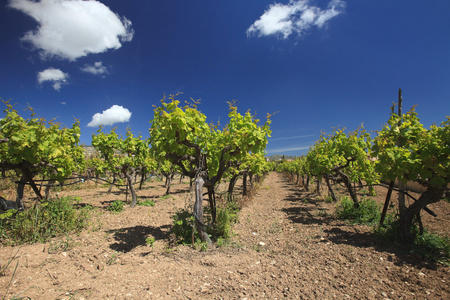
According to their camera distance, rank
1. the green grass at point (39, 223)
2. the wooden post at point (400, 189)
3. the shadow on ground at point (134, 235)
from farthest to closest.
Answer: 1. the wooden post at point (400, 189)
2. the shadow on ground at point (134, 235)
3. the green grass at point (39, 223)

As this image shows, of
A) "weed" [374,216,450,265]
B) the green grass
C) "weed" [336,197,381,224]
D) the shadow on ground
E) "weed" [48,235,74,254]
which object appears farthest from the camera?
"weed" [336,197,381,224]

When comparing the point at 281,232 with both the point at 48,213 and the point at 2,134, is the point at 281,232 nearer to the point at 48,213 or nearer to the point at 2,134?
the point at 48,213

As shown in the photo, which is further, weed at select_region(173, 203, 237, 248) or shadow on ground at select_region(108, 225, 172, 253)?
weed at select_region(173, 203, 237, 248)

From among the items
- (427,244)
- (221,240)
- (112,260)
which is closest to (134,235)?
(112,260)

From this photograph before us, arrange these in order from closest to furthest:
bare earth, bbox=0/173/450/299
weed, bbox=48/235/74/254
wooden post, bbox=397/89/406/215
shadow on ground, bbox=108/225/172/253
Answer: bare earth, bbox=0/173/450/299
weed, bbox=48/235/74/254
shadow on ground, bbox=108/225/172/253
wooden post, bbox=397/89/406/215

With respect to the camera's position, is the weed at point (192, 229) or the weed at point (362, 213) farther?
the weed at point (362, 213)

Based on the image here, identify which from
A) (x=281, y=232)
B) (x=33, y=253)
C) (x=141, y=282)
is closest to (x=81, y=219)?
(x=33, y=253)

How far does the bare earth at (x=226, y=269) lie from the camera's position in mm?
2896

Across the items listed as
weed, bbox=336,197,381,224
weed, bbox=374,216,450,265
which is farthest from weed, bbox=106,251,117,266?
weed, bbox=336,197,381,224

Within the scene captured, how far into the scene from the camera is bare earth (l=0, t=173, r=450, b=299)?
9.50ft

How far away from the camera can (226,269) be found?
139 inches

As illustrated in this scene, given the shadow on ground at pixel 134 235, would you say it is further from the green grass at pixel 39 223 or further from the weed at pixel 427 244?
the weed at pixel 427 244

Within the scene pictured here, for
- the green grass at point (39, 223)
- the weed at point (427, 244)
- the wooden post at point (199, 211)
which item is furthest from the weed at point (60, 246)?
the weed at point (427, 244)

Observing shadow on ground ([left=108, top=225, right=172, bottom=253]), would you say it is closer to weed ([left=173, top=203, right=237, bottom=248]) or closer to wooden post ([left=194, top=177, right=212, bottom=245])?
weed ([left=173, top=203, right=237, bottom=248])
